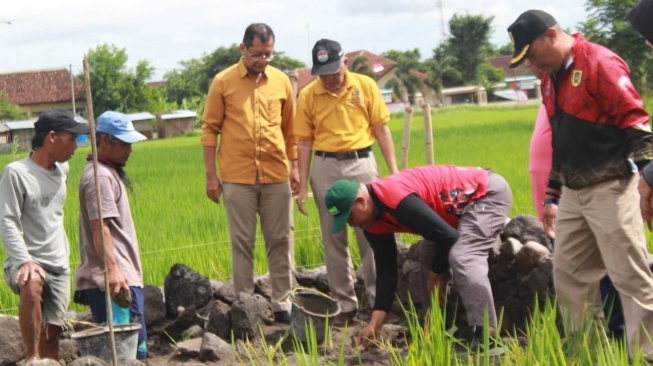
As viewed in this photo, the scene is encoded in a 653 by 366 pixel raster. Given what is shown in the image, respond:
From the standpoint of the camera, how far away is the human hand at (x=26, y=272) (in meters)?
4.75

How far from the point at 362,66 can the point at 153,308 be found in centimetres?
4497

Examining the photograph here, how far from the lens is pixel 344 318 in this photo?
619cm

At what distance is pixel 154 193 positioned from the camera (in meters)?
13.2

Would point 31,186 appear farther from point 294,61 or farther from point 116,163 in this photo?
point 294,61

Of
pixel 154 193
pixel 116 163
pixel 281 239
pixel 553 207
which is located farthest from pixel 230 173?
pixel 154 193

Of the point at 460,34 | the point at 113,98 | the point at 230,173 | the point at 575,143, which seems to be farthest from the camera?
the point at 460,34

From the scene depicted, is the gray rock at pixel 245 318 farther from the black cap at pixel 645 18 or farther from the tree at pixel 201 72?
the tree at pixel 201 72

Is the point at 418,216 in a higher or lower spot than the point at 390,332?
higher

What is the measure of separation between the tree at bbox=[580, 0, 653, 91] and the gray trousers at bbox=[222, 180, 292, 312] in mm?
14183

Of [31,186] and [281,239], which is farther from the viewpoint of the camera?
[281,239]

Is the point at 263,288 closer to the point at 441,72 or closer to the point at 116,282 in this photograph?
the point at 116,282

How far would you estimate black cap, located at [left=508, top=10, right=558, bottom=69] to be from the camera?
4320 millimetres

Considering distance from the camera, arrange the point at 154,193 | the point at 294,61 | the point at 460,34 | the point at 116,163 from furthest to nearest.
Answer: the point at 460,34 < the point at 294,61 < the point at 154,193 < the point at 116,163

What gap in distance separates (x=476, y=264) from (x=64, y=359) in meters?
2.16
